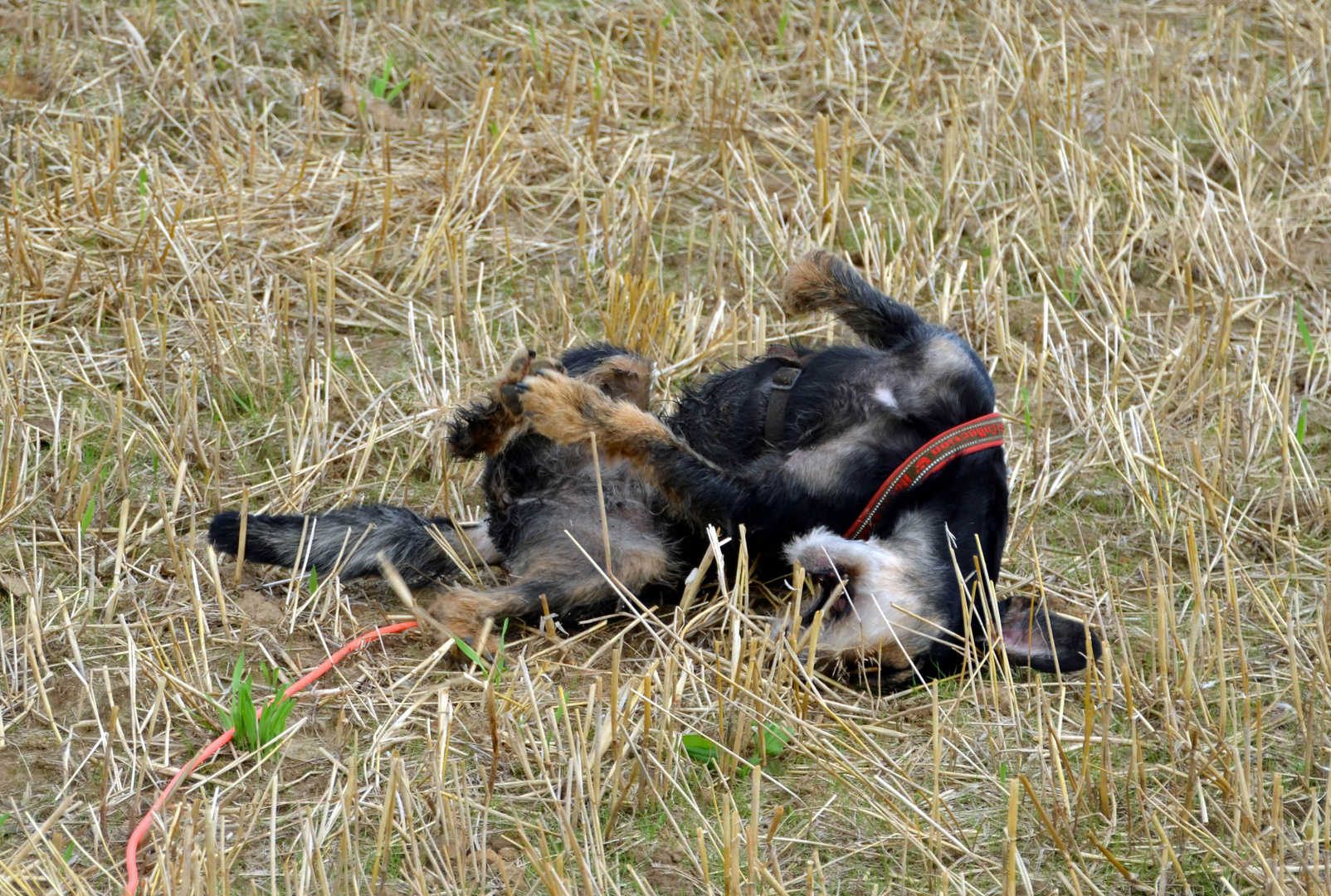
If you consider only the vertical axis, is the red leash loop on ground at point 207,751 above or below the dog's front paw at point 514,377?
below

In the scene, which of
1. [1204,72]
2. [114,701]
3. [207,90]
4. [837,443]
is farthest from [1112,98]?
[114,701]

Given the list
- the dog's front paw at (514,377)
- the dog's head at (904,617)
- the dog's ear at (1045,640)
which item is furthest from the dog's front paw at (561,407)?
the dog's ear at (1045,640)

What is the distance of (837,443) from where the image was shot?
3.55 metres

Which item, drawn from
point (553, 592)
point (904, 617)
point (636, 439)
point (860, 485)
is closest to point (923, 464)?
point (860, 485)

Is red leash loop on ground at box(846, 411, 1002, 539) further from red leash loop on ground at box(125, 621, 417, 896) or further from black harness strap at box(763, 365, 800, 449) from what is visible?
red leash loop on ground at box(125, 621, 417, 896)

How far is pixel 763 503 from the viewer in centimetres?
346

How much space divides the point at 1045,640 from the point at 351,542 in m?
1.84

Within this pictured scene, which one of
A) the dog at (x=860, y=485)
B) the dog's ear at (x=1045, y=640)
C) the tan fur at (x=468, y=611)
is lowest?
the tan fur at (x=468, y=611)

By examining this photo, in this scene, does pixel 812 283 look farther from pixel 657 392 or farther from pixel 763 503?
pixel 763 503

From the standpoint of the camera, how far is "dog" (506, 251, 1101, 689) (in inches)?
129

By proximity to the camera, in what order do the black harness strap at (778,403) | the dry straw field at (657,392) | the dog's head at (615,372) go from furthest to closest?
the dog's head at (615,372) < the black harness strap at (778,403) < the dry straw field at (657,392)

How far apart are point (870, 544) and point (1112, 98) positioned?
3897mm

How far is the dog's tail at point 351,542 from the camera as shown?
359 cm

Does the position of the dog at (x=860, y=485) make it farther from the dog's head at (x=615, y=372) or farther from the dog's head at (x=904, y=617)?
the dog's head at (x=615, y=372)
